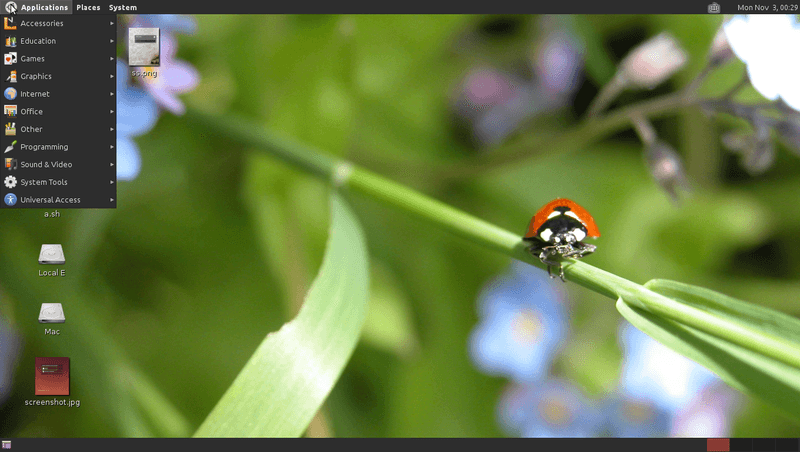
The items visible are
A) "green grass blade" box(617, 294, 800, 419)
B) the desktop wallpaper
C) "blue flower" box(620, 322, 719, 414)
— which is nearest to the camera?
"green grass blade" box(617, 294, 800, 419)

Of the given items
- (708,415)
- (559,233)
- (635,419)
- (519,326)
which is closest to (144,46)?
(559,233)

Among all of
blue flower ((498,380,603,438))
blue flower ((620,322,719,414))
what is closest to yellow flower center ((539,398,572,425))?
blue flower ((498,380,603,438))

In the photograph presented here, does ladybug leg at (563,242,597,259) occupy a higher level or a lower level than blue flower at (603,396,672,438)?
higher

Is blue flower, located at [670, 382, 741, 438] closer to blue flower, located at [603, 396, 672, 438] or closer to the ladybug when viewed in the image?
blue flower, located at [603, 396, 672, 438]

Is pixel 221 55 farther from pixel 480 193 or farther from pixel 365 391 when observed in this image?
pixel 365 391

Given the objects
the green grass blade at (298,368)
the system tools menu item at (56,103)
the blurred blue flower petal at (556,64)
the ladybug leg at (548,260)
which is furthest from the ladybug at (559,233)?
the blurred blue flower petal at (556,64)

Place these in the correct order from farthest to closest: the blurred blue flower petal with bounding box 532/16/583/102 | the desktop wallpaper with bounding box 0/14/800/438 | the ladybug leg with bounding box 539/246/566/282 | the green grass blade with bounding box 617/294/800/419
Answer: the blurred blue flower petal with bounding box 532/16/583/102 < the desktop wallpaper with bounding box 0/14/800/438 < the ladybug leg with bounding box 539/246/566/282 < the green grass blade with bounding box 617/294/800/419
